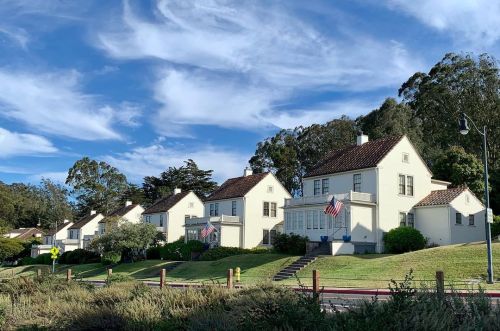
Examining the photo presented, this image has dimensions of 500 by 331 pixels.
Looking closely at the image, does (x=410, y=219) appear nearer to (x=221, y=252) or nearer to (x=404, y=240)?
(x=404, y=240)

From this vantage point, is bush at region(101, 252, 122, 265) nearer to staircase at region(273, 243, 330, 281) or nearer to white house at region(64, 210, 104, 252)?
staircase at region(273, 243, 330, 281)

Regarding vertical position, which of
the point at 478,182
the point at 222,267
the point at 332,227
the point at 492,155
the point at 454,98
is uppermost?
the point at 454,98

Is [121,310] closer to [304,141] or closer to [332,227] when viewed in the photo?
[332,227]

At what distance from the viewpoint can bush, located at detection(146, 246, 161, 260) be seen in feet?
184

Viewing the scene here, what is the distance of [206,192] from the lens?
9350 centimetres

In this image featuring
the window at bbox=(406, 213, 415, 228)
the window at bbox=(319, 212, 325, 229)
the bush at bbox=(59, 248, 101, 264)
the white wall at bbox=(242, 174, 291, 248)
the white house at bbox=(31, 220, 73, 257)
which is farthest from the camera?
the white house at bbox=(31, 220, 73, 257)

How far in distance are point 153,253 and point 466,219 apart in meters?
29.3

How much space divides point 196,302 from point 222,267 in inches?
1146

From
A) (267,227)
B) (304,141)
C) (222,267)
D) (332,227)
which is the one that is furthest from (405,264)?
(304,141)

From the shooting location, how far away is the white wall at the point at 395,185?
41344 millimetres

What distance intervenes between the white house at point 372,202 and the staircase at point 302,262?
852mm

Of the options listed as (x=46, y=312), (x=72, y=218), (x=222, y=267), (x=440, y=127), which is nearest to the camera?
(x=46, y=312)

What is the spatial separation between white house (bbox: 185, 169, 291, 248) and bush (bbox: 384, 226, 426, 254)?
1469cm

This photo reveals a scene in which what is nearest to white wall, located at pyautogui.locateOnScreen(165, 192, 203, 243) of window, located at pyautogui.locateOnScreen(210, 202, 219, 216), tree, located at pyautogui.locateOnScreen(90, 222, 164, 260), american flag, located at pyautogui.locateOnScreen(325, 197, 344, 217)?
window, located at pyautogui.locateOnScreen(210, 202, 219, 216)
